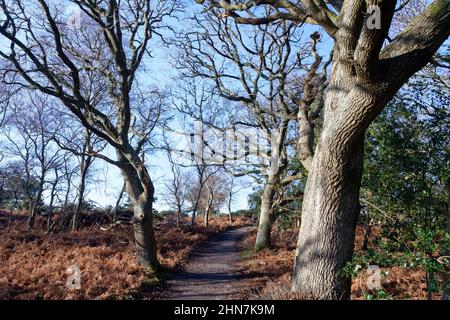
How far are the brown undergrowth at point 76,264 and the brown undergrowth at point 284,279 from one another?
275 cm

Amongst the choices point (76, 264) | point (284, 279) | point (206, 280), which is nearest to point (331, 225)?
point (284, 279)

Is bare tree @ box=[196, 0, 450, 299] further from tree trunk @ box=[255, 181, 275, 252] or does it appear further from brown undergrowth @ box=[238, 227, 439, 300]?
tree trunk @ box=[255, 181, 275, 252]

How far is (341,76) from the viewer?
5039 mm

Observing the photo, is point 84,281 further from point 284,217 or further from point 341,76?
point 284,217

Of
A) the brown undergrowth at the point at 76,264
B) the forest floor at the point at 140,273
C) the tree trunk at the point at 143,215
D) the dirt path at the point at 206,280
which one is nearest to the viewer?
the forest floor at the point at 140,273

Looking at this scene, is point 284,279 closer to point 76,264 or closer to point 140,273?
point 140,273

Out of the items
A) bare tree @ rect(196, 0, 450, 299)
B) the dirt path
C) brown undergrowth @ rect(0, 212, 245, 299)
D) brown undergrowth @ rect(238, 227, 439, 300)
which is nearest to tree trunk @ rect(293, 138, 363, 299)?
bare tree @ rect(196, 0, 450, 299)

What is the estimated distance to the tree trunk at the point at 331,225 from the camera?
482 centimetres

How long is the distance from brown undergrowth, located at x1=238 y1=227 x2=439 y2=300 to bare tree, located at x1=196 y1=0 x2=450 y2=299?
51 centimetres

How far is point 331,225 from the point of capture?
16.1 feet

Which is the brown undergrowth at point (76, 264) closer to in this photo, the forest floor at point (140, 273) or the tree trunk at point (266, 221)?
the forest floor at point (140, 273)

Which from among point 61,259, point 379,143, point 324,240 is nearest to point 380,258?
point 324,240

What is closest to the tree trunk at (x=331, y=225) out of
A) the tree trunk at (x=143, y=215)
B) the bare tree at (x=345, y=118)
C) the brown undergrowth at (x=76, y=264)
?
the bare tree at (x=345, y=118)

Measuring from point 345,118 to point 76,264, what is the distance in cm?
911
